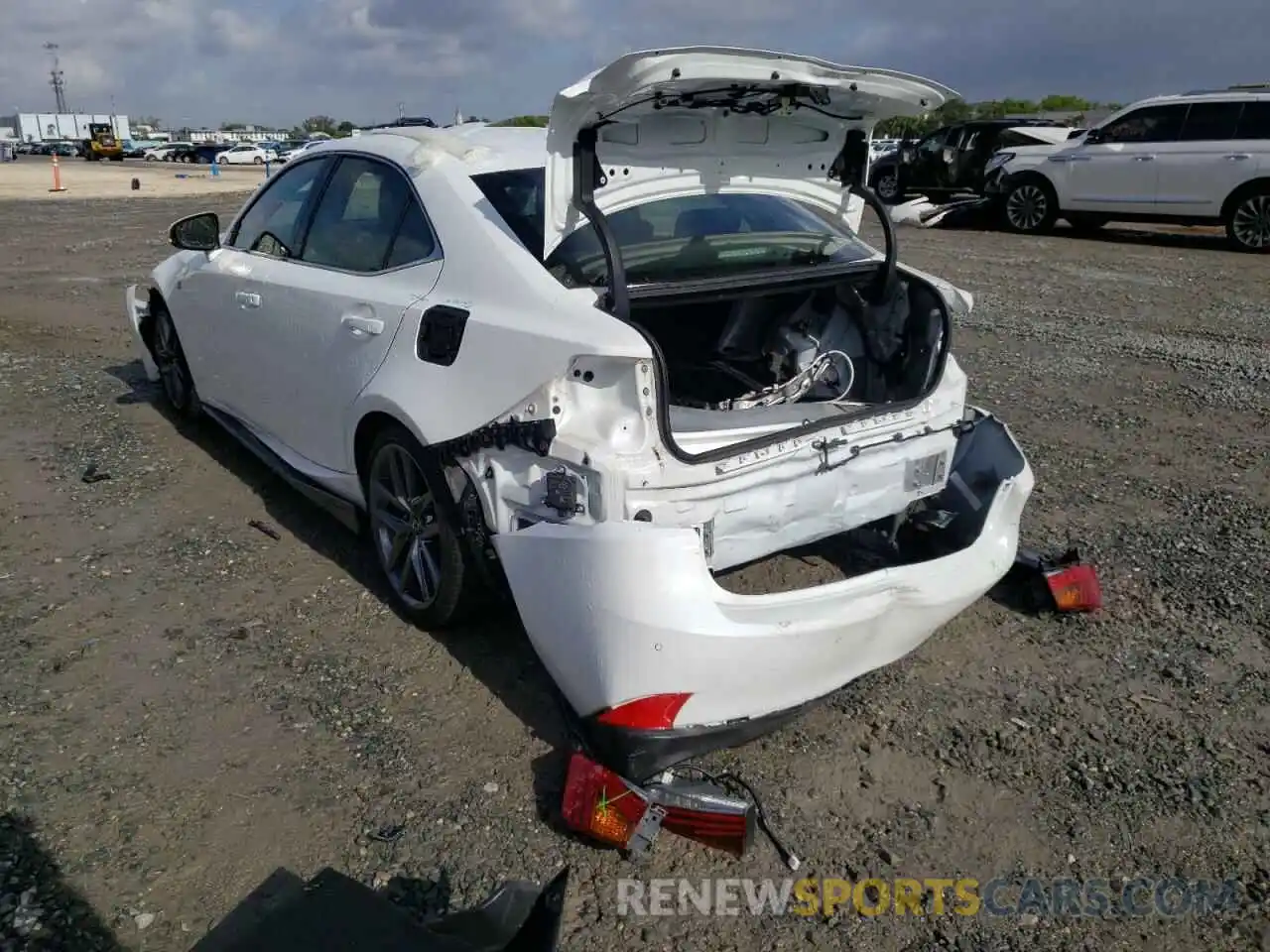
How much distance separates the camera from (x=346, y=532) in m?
4.61

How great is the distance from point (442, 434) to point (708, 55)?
1.36m

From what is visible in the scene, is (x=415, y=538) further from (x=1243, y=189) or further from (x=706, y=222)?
(x=1243, y=189)

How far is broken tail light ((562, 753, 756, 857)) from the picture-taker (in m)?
2.60

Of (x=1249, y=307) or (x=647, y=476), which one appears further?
(x=1249, y=307)

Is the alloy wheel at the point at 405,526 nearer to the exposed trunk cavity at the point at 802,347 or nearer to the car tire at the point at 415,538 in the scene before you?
the car tire at the point at 415,538

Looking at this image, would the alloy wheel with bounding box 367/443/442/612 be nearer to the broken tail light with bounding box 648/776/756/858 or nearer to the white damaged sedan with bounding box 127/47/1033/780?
the white damaged sedan with bounding box 127/47/1033/780

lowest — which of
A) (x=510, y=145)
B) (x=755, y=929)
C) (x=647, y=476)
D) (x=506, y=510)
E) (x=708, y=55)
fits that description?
(x=755, y=929)

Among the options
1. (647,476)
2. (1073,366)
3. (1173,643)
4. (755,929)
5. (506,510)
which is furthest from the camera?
(1073,366)

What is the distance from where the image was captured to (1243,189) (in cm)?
1287

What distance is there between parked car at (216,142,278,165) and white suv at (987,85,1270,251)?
4333cm

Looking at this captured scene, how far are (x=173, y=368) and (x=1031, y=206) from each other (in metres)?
12.9

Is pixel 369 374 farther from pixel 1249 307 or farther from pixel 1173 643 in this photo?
pixel 1249 307

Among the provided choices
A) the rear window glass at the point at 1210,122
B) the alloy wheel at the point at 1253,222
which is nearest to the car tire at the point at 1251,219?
the alloy wheel at the point at 1253,222

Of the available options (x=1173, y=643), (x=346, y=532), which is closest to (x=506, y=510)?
(x=346, y=532)
